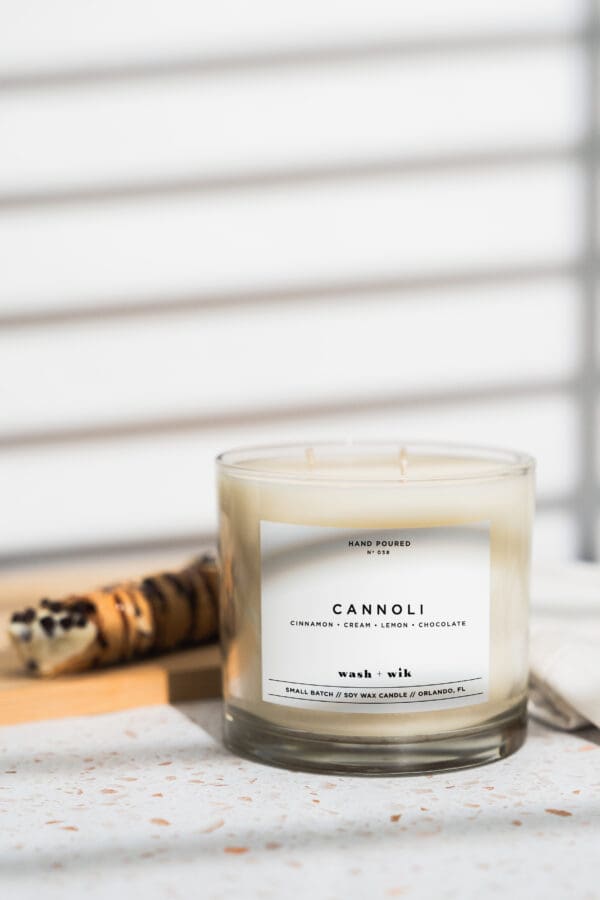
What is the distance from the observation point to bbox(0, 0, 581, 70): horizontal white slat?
95 centimetres

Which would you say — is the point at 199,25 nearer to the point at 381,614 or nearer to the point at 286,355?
the point at 286,355

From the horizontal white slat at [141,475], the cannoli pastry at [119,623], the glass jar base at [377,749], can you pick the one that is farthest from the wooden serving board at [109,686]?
the horizontal white slat at [141,475]

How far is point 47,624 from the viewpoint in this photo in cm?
64

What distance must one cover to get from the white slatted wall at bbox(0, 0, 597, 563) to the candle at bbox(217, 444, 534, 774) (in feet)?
1.59

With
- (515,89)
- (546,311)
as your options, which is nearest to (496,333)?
(546,311)

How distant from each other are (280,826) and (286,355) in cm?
61

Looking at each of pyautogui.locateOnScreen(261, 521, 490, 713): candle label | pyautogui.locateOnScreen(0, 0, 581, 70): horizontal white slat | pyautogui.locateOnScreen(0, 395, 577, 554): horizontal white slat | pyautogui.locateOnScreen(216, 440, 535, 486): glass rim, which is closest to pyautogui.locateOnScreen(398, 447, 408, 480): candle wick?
pyautogui.locateOnScreen(216, 440, 535, 486): glass rim

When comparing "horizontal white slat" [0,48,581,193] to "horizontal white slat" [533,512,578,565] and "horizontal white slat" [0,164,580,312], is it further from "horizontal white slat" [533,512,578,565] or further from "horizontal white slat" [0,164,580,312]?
"horizontal white slat" [533,512,578,565]

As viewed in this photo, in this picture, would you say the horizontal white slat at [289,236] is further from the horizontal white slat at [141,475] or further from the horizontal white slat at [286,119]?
the horizontal white slat at [141,475]

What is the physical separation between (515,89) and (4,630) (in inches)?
27.3

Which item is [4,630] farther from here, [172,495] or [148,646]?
[172,495]

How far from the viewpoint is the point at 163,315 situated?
3.26 ft

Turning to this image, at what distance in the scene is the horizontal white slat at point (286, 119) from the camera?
966 millimetres

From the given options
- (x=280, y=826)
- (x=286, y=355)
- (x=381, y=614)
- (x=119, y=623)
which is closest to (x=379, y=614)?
(x=381, y=614)
